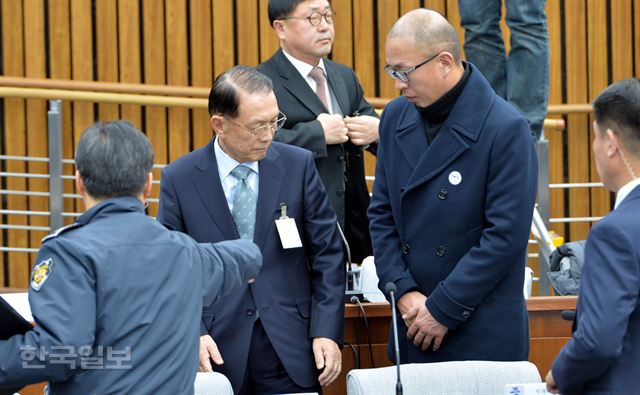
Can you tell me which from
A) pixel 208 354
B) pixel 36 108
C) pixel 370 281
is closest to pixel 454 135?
pixel 370 281

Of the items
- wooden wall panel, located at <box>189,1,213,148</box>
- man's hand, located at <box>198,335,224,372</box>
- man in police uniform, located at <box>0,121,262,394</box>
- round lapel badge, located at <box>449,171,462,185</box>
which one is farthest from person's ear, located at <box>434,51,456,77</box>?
wooden wall panel, located at <box>189,1,213,148</box>

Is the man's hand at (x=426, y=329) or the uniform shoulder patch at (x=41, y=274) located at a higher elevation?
the uniform shoulder patch at (x=41, y=274)

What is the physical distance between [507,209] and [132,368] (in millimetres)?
1399

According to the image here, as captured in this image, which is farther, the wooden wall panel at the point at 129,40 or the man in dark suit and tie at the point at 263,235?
the wooden wall panel at the point at 129,40

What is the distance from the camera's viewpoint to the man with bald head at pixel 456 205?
3418mm

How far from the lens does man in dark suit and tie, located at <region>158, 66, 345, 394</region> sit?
11.4 feet

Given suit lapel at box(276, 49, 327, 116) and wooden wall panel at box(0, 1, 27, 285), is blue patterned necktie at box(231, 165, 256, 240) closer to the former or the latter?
suit lapel at box(276, 49, 327, 116)

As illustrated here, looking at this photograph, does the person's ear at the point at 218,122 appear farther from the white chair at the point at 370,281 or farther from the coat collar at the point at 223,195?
the white chair at the point at 370,281

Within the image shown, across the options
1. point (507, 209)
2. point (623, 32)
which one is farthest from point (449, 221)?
point (623, 32)

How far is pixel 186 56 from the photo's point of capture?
6816 millimetres

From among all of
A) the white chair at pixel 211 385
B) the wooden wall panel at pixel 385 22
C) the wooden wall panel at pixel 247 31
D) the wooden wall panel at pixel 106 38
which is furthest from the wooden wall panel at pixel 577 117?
the white chair at pixel 211 385

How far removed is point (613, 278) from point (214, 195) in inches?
56.1

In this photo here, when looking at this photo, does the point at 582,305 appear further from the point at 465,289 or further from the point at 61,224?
the point at 61,224

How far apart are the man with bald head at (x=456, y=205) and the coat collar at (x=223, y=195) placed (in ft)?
1.32
